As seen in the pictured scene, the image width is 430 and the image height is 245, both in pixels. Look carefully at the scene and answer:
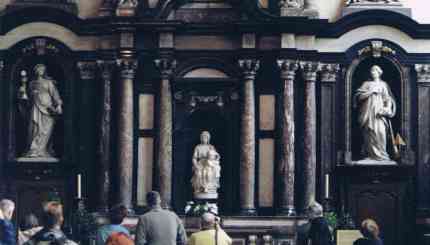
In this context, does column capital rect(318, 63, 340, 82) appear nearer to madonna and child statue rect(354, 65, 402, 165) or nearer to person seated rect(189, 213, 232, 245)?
madonna and child statue rect(354, 65, 402, 165)

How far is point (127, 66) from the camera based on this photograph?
93.8 feet

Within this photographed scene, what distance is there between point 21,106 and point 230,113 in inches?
162

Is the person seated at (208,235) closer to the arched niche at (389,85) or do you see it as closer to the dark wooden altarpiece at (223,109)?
the dark wooden altarpiece at (223,109)

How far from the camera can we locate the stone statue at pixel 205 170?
28.6 metres

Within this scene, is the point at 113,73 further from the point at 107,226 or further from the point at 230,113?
the point at 107,226

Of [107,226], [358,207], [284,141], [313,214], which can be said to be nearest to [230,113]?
[284,141]

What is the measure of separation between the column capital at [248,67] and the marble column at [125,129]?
2.05 metres

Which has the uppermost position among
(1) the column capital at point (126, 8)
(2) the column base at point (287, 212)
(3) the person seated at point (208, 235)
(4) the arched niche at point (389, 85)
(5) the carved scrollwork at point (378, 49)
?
(1) the column capital at point (126, 8)

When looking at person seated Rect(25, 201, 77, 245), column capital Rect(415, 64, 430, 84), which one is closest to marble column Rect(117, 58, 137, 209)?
column capital Rect(415, 64, 430, 84)

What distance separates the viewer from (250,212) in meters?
28.4

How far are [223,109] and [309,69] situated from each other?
1.83m

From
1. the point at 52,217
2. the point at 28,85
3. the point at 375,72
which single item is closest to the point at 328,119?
the point at 375,72

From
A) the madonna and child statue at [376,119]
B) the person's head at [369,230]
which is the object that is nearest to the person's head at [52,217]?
the person's head at [369,230]

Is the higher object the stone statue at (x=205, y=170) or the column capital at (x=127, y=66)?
the column capital at (x=127, y=66)
